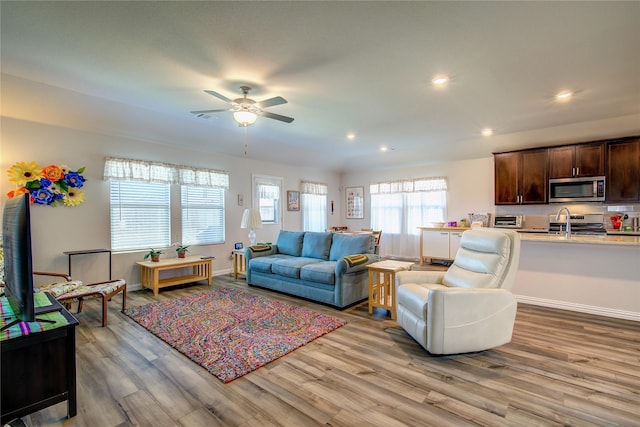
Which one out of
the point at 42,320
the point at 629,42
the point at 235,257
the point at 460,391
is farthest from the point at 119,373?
the point at 629,42

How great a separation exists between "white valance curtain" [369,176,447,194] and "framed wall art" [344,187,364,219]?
0.40 m

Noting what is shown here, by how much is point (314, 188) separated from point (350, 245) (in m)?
3.98

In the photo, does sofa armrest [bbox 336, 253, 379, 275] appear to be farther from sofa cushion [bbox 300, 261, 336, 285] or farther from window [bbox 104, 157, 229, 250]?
window [bbox 104, 157, 229, 250]

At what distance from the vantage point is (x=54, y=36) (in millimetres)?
2424

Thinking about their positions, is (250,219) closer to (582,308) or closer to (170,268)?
(170,268)

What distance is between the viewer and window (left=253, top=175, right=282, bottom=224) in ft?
22.0

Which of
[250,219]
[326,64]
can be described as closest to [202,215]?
[250,219]

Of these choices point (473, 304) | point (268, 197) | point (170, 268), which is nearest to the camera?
point (473, 304)

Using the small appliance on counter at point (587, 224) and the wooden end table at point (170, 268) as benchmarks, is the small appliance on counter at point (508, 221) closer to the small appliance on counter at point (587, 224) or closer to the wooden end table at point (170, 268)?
the small appliance on counter at point (587, 224)

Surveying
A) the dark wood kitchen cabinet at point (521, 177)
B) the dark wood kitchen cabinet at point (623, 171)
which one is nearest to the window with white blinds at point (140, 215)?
the dark wood kitchen cabinet at point (521, 177)

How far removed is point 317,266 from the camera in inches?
161

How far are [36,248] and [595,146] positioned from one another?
8.74 metres

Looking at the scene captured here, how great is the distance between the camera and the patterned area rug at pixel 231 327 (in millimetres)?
2543

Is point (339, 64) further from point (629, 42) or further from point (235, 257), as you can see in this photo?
point (235, 257)
